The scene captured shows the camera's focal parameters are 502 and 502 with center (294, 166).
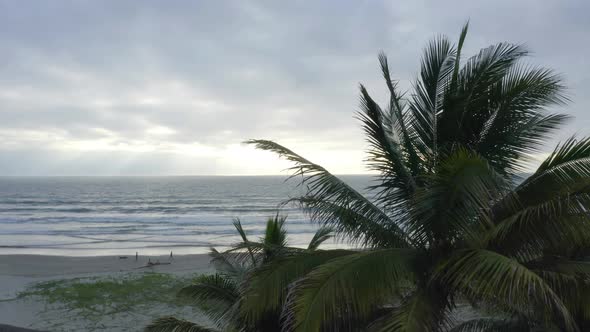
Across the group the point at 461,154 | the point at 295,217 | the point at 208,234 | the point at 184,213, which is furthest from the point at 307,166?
the point at 184,213

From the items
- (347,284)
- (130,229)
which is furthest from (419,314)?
(130,229)

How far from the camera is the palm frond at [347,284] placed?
422 cm

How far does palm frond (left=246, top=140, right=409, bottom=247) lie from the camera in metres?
5.23

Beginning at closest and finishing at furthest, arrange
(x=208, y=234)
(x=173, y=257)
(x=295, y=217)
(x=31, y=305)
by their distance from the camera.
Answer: (x=31, y=305)
(x=173, y=257)
(x=208, y=234)
(x=295, y=217)

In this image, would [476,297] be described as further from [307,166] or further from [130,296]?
[130,296]

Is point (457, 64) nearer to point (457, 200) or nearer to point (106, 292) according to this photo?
point (457, 200)

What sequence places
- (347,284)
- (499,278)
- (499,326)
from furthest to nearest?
1. (499,326)
2. (347,284)
3. (499,278)

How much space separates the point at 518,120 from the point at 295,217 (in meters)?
44.6

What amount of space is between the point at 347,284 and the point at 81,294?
1400 centimetres

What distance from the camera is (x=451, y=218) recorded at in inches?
182

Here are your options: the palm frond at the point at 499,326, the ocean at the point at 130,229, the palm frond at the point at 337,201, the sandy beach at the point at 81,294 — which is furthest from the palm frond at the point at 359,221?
the ocean at the point at 130,229

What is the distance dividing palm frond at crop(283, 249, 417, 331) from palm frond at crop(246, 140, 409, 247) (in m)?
0.61

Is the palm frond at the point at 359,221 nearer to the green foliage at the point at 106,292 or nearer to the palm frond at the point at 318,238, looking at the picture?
the palm frond at the point at 318,238

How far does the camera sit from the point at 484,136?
5762mm
